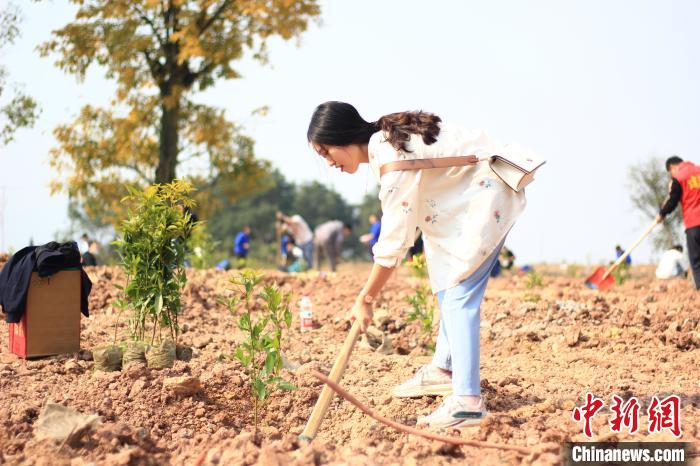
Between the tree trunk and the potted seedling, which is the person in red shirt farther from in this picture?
the tree trunk

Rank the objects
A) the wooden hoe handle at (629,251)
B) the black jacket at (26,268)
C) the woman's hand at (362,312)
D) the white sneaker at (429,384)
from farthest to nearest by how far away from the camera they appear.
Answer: the wooden hoe handle at (629,251) → the black jacket at (26,268) → the white sneaker at (429,384) → the woman's hand at (362,312)

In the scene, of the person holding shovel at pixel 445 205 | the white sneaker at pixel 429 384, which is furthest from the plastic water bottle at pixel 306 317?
the person holding shovel at pixel 445 205

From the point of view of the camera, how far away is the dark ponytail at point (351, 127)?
357cm

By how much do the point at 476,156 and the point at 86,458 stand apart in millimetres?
2202

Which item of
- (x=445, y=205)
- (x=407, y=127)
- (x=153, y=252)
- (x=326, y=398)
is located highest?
(x=407, y=127)

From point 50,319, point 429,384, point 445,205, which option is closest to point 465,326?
point 445,205

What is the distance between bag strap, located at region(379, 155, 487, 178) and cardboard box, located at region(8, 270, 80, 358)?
272 cm

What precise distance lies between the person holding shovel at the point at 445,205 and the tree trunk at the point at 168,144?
13783 mm

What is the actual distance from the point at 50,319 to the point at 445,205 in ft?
9.87

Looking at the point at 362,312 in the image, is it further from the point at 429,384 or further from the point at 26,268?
the point at 26,268

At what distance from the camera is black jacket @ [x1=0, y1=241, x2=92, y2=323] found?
4992 millimetres

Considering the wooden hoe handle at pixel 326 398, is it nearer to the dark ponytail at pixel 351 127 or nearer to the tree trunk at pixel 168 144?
the dark ponytail at pixel 351 127

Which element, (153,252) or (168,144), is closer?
(153,252)

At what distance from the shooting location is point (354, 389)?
4.46 metres
